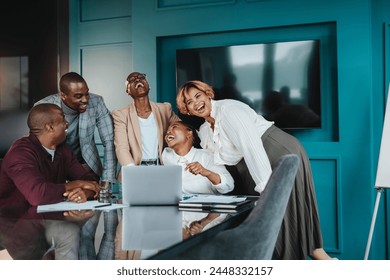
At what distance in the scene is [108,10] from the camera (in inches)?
165

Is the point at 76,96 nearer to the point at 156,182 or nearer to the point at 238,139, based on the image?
the point at 238,139

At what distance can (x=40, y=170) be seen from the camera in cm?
213

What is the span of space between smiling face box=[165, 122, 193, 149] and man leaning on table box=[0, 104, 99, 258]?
1.60 feet

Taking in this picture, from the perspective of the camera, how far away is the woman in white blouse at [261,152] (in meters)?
2.34

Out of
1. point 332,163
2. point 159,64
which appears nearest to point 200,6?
point 159,64

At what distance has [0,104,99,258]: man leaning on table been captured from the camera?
195cm

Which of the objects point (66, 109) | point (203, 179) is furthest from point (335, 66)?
point (66, 109)

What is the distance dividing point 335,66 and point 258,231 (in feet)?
9.08

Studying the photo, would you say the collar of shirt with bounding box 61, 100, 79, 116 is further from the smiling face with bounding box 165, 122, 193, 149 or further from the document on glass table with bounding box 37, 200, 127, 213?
the document on glass table with bounding box 37, 200, 127, 213

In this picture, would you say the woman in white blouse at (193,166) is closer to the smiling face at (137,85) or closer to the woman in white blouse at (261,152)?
the woman in white blouse at (261,152)

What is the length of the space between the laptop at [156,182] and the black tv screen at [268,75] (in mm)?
1896

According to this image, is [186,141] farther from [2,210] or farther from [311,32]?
[311,32]

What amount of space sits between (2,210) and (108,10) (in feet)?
9.03

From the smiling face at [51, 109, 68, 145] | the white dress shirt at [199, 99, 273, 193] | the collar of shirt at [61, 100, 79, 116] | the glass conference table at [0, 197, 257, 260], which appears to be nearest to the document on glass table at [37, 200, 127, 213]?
the glass conference table at [0, 197, 257, 260]
